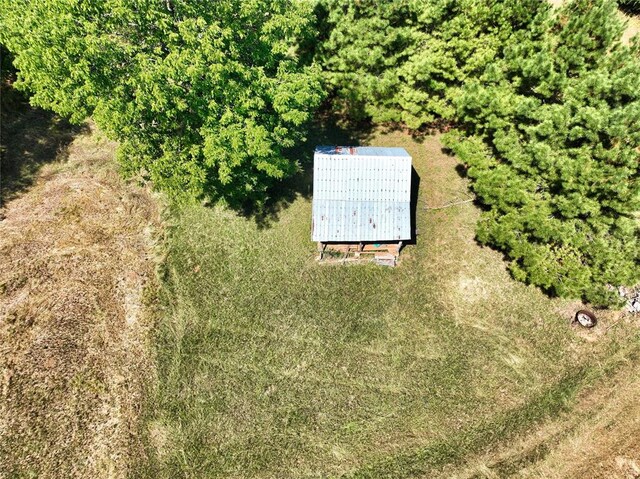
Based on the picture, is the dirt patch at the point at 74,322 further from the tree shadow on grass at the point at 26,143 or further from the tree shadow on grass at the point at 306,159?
the tree shadow on grass at the point at 306,159

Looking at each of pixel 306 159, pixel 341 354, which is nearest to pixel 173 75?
pixel 306 159

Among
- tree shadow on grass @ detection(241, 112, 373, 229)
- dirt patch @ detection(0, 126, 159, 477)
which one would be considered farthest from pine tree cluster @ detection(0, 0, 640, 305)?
dirt patch @ detection(0, 126, 159, 477)

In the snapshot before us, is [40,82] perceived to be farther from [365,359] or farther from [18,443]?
[365,359]

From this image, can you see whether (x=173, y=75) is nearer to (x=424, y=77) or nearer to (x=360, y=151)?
(x=360, y=151)

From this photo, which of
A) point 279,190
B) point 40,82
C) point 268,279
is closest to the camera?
point 40,82

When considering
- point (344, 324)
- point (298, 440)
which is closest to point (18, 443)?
point (298, 440)

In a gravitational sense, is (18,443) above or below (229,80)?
below
